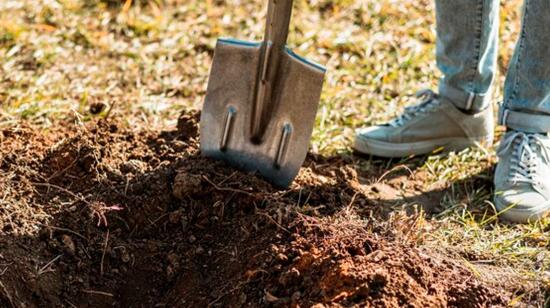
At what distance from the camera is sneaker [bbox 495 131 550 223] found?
3484 millimetres

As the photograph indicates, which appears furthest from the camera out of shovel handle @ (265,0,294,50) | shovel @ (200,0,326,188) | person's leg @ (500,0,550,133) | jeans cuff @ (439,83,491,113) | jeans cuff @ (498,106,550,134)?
jeans cuff @ (439,83,491,113)

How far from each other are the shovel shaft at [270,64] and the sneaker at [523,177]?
0.97m

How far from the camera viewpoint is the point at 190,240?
315 cm

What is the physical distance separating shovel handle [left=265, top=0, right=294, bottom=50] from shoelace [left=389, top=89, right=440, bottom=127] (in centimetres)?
95

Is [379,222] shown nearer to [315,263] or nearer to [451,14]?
[315,263]

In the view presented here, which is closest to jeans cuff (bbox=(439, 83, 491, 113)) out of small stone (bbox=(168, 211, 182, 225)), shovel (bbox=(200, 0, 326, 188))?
shovel (bbox=(200, 0, 326, 188))

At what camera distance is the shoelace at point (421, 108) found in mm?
3969

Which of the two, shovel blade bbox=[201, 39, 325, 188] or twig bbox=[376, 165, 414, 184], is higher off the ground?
shovel blade bbox=[201, 39, 325, 188]

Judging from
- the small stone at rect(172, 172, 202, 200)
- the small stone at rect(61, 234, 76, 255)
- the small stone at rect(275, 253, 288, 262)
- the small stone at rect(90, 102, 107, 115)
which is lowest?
the small stone at rect(61, 234, 76, 255)

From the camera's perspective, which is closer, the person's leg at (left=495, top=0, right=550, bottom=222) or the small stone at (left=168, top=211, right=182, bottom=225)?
the small stone at (left=168, top=211, right=182, bottom=225)

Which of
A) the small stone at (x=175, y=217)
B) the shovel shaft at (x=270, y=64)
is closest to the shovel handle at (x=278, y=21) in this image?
the shovel shaft at (x=270, y=64)

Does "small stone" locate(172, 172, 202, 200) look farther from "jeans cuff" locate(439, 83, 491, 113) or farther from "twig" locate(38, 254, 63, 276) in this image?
"jeans cuff" locate(439, 83, 491, 113)

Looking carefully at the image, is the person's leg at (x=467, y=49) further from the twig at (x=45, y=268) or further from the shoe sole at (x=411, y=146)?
the twig at (x=45, y=268)

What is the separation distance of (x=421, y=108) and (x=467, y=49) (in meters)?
0.41
